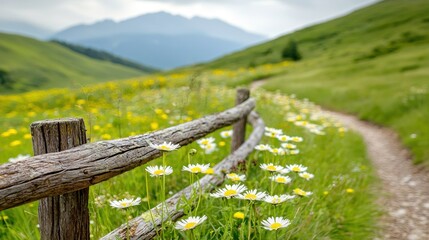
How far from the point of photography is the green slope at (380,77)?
1093 cm

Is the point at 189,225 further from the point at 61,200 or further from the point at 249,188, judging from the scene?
the point at 249,188

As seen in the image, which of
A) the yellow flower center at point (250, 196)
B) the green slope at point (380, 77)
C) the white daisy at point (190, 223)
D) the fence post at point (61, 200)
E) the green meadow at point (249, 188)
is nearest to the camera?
the fence post at point (61, 200)

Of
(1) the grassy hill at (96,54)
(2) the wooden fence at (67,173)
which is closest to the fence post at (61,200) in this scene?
(2) the wooden fence at (67,173)

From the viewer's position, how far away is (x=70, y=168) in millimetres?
1799

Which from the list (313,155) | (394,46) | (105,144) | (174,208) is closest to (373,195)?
(313,155)

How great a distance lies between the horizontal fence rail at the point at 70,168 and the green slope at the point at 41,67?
2944 inches

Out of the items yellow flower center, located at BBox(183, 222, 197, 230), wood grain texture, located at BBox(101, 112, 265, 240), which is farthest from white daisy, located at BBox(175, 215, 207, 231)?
wood grain texture, located at BBox(101, 112, 265, 240)

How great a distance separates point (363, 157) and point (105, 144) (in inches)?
278

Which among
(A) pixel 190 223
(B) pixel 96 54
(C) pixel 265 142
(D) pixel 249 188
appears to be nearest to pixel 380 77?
(C) pixel 265 142

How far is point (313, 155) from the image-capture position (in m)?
5.72

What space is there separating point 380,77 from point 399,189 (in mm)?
15938

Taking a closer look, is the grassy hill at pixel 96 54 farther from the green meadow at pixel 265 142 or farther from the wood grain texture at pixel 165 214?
the wood grain texture at pixel 165 214

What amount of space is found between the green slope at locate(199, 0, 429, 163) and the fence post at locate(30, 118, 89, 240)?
7.33 metres

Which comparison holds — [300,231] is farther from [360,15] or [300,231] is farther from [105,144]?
[360,15]
